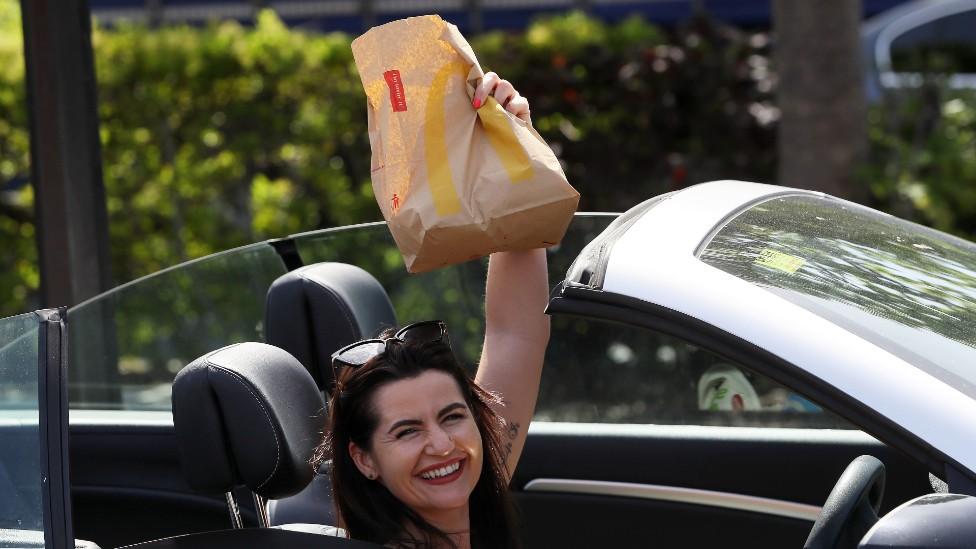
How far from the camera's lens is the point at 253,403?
212 cm

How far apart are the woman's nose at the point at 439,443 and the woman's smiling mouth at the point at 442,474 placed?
31 mm

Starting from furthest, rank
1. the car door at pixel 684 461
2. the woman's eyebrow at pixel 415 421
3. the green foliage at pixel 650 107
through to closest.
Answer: the green foliage at pixel 650 107
the car door at pixel 684 461
the woman's eyebrow at pixel 415 421

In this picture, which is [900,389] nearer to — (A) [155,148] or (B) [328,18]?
(A) [155,148]

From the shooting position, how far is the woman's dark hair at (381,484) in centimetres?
Answer: 218

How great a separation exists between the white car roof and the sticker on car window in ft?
0.28

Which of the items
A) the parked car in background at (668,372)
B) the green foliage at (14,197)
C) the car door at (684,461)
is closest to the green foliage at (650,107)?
the green foliage at (14,197)

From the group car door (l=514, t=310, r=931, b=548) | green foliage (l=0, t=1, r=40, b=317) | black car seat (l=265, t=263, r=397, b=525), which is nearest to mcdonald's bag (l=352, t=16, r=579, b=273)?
black car seat (l=265, t=263, r=397, b=525)

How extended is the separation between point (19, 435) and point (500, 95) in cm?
91

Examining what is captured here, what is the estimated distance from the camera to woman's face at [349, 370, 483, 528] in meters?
2.15

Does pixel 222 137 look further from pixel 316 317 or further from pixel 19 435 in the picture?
pixel 19 435

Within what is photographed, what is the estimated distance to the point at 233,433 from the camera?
2.11 meters

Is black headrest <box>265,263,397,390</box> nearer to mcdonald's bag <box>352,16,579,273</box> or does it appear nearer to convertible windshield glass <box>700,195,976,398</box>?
mcdonald's bag <box>352,16,579,273</box>

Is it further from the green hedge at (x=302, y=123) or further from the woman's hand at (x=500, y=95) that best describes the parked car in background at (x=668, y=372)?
the green hedge at (x=302, y=123)

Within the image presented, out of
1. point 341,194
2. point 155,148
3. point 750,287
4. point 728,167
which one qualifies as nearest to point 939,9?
point 728,167
